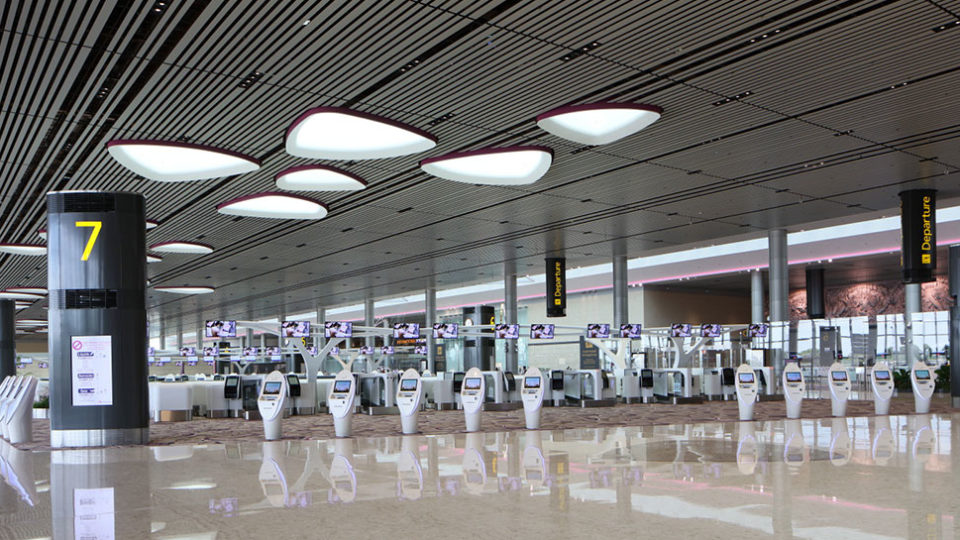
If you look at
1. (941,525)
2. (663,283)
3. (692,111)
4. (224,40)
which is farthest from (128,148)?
(663,283)

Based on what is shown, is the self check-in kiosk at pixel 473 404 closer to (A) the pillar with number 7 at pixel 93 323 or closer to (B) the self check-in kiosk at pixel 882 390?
(A) the pillar with number 7 at pixel 93 323

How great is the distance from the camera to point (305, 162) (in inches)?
568

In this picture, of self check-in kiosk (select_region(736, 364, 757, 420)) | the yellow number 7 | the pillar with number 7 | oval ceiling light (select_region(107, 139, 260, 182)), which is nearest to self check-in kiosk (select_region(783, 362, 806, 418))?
self check-in kiosk (select_region(736, 364, 757, 420))

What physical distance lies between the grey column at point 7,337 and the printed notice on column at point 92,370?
82.6ft

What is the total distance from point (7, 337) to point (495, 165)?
1122 inches

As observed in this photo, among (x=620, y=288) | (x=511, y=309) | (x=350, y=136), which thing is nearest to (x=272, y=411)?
(x=350, y=136)

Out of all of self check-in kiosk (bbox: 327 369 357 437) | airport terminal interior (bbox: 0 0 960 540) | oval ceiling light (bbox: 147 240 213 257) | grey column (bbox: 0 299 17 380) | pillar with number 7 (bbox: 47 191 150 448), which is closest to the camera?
airport terminal interior (bbox: 0 0 960 540)

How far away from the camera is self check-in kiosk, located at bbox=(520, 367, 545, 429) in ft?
49.1

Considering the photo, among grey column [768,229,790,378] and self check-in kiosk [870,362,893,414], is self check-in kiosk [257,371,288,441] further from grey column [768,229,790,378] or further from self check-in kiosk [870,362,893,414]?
grey column [768,229,790,378]

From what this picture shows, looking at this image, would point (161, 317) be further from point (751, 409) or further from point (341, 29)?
point (341, 29)

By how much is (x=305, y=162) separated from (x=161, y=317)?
121 feet

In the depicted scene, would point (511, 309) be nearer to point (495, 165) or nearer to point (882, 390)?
point (882, 390)

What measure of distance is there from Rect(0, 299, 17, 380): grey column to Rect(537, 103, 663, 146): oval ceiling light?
30372 millimetres

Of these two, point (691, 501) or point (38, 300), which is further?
point (38, 300)
